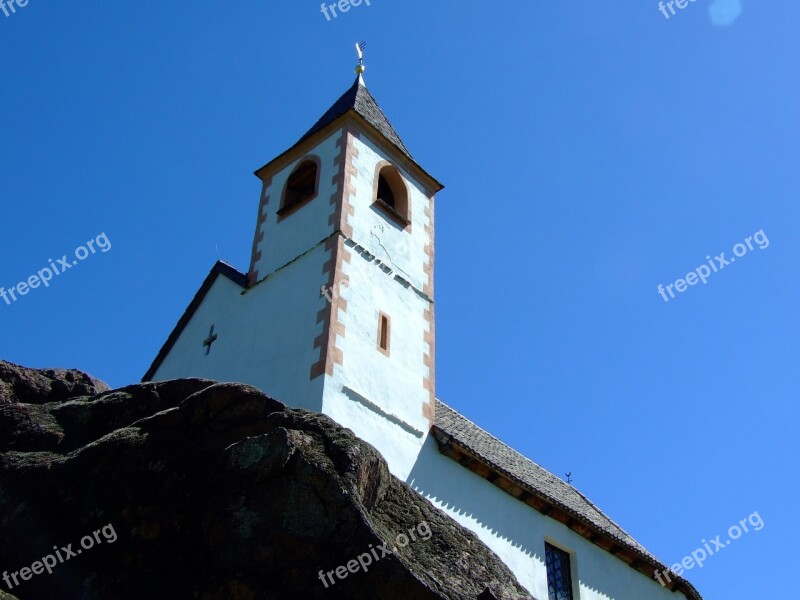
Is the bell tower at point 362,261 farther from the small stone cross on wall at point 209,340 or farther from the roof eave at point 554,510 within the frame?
the small stone cross on wall at point 209,340

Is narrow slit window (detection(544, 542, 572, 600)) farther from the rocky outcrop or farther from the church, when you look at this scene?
the rocky outcrop

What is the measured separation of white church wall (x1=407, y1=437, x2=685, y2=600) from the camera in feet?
47.9

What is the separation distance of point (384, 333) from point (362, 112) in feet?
19.2

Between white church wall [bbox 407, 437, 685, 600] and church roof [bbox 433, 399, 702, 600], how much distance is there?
138mm

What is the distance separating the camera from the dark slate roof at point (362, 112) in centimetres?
1945

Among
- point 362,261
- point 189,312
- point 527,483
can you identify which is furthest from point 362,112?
point 527,483

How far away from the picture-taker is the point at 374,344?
15508 millimetres

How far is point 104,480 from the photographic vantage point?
24.1ft

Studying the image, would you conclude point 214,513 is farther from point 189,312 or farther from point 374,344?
point 189,312

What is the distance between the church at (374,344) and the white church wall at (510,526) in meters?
0.02

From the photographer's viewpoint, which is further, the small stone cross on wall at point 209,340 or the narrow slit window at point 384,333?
the small stone cross on wall at point 209,340
